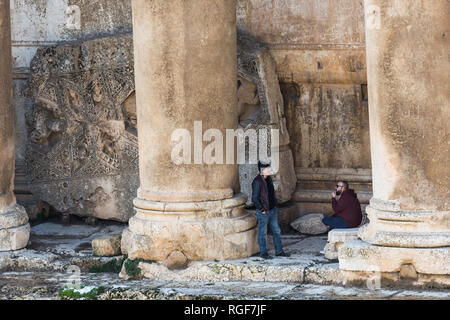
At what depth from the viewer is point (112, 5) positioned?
1598 centimetres

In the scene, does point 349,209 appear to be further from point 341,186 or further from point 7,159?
point 7,159

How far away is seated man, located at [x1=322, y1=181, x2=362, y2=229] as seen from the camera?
1361 centimetres

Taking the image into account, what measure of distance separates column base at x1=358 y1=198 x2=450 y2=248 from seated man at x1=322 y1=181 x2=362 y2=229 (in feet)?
6.72

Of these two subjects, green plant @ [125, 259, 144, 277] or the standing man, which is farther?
the standing man

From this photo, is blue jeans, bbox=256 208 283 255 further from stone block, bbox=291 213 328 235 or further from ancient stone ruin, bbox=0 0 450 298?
stone block, bbox=291 213 328 235

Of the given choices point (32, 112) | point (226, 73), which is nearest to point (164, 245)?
point (226, 73)

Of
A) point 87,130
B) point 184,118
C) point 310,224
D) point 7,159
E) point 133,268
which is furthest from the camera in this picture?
point 87,130

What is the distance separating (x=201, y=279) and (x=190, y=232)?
0.61 m

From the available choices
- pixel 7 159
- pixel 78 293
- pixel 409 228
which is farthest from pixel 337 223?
pixel 7 159

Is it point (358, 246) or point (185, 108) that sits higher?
point (185, 108)

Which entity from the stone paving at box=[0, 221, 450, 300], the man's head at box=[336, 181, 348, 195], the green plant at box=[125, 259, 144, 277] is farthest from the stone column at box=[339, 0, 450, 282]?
the green plant at box=[125, 259, 144, 277]

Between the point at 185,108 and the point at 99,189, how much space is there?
3760 mm

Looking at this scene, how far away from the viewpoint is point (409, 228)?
11352mm

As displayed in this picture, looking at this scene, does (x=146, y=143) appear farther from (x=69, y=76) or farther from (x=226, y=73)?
(x=69, y=76)
